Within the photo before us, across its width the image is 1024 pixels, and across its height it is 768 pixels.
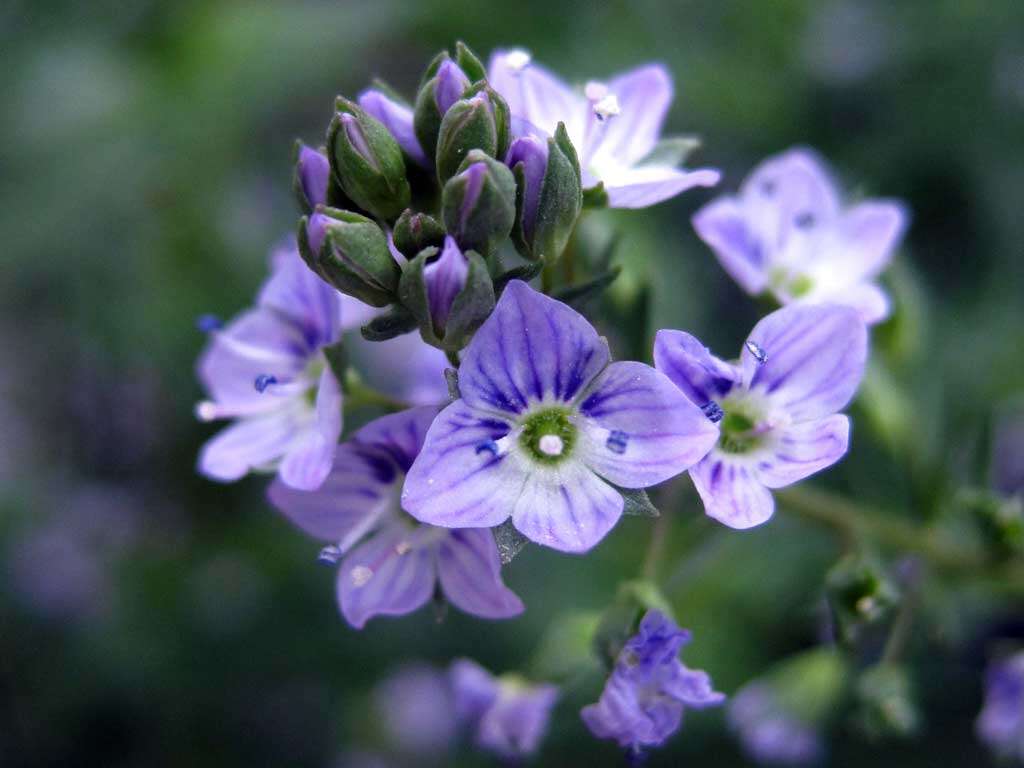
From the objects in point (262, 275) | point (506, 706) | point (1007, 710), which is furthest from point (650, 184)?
point (262, 275)

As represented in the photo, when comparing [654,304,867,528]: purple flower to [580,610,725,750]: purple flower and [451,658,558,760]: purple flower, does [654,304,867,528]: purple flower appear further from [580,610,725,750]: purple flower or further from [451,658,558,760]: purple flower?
[451,658,558,760]: purple flower

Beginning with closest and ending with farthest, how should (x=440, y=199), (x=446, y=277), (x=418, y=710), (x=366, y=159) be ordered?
(x=446, y=277)
(x=366, y=159)
(x=440, y=199)
(x=418, y=710)

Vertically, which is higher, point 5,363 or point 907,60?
point 907,60

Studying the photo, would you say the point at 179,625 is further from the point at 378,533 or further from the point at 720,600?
the point at 378,533

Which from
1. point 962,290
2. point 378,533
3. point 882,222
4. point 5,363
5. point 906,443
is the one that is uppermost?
point 882,222

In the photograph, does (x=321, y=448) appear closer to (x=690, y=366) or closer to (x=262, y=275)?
(x=690, y=366)

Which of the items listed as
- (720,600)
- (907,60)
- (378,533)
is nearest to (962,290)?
(907,60)

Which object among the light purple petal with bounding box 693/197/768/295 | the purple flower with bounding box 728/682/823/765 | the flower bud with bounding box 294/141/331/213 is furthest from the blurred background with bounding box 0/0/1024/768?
the flower bud with bounding box 294/141/331/213
